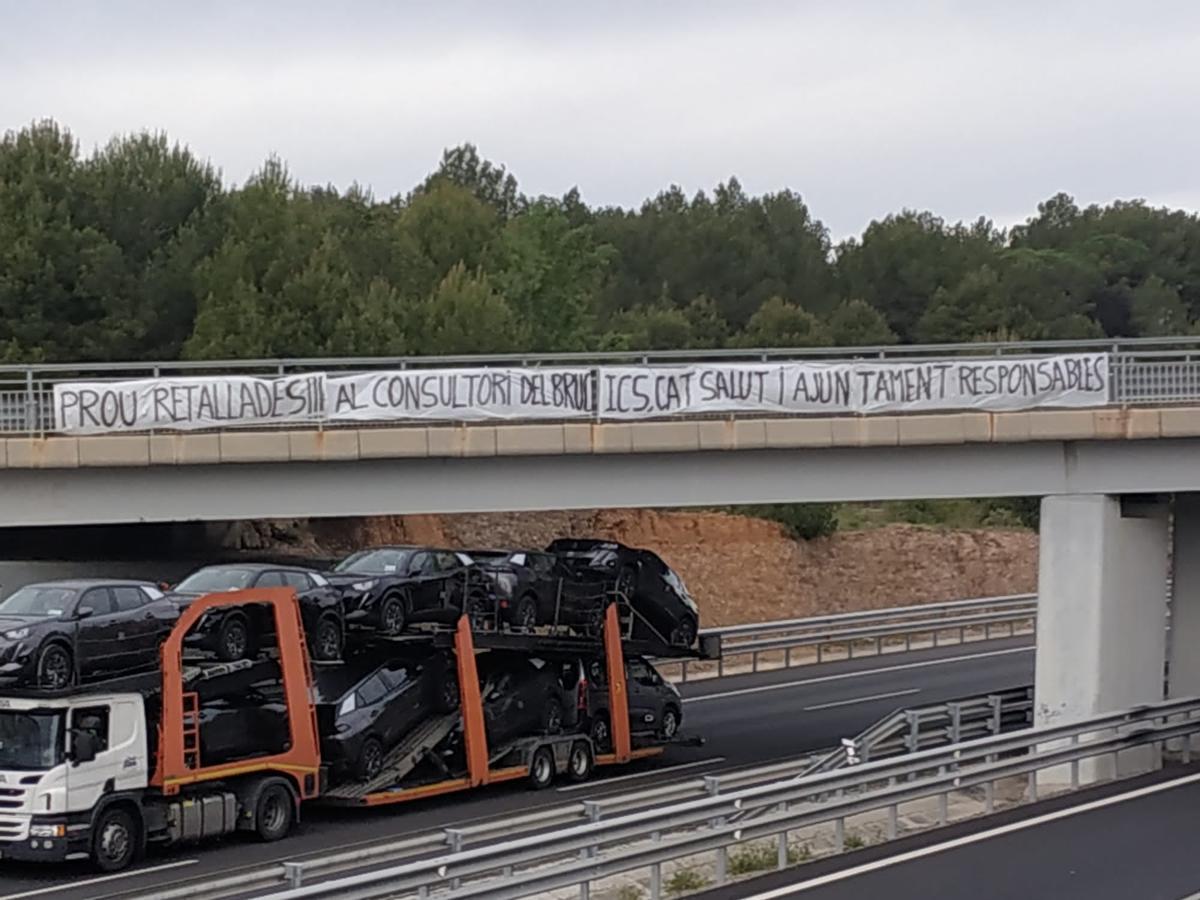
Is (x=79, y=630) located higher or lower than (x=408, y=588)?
higher

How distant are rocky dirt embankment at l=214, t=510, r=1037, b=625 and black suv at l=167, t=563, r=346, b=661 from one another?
23.5 metres

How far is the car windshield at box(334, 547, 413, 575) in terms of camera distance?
78.6 ft

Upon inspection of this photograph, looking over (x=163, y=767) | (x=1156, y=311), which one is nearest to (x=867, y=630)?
(x=163, y=767)

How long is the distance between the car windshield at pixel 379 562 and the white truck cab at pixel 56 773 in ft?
17.9

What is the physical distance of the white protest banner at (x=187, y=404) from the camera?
82.5ft

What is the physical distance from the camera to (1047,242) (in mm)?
119562

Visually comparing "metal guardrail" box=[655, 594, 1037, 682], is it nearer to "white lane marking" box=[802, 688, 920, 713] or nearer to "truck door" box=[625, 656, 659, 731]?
"white lane marking" box=[802, 688, 920, 713]

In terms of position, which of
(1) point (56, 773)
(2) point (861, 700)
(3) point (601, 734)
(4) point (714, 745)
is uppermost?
(1) point (56, 773)

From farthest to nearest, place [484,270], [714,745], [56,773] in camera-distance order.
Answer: [484,270]
[714,745]
[56,773]

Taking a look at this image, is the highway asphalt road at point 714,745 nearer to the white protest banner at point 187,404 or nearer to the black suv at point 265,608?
the black suv at point 265,608

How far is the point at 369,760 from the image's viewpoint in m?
22.5

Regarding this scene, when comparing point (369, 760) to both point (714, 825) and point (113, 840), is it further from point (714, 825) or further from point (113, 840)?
point (714, 825)

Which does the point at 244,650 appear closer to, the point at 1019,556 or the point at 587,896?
the point at 587,896

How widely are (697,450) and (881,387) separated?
272 centimetres
